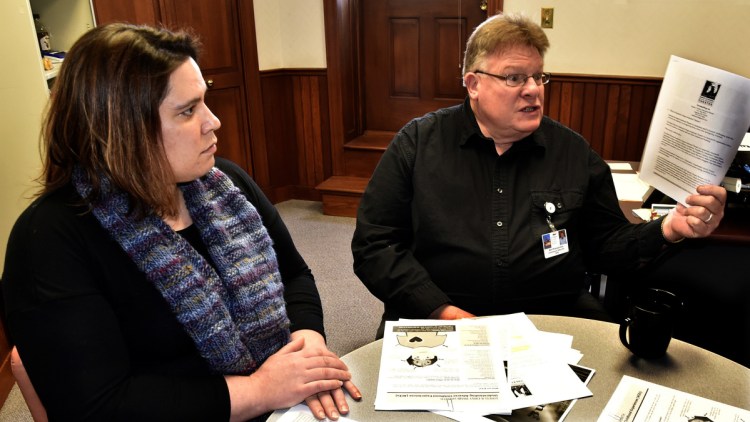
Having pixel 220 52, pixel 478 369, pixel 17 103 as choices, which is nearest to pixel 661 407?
pixel 478 369

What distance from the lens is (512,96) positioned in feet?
5.08

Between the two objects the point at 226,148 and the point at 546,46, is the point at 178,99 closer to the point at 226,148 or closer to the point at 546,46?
the point at 546,46

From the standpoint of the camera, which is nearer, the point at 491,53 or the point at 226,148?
the point at 491,53

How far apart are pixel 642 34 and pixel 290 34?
7.47 ft

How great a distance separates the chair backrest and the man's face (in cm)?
122

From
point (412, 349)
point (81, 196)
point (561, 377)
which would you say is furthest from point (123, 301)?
point (561, 377)

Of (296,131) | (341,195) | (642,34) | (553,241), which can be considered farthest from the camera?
(296,131)

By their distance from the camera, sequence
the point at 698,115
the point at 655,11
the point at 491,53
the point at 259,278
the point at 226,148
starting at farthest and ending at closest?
the point at 226,148
the point at 655,11
the point at 491,53
the point at 698,115
the point at 259,278

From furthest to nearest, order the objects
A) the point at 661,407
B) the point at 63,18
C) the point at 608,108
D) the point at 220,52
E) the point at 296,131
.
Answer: the point at 296,131 < the point at 220,52 < the point at 608,108 < the point at 63,18 < the point at 661,407

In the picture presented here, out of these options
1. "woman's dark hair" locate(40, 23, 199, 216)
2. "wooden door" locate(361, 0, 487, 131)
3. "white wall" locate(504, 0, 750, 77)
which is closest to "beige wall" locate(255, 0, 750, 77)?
"white wall" locate(504, 0, 750, 77)

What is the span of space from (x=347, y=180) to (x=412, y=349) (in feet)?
10.00

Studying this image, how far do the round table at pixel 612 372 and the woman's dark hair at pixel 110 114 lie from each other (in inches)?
20.3

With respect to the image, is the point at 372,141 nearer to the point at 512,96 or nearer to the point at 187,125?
the point at 512,96

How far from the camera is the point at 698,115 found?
1.43 m
